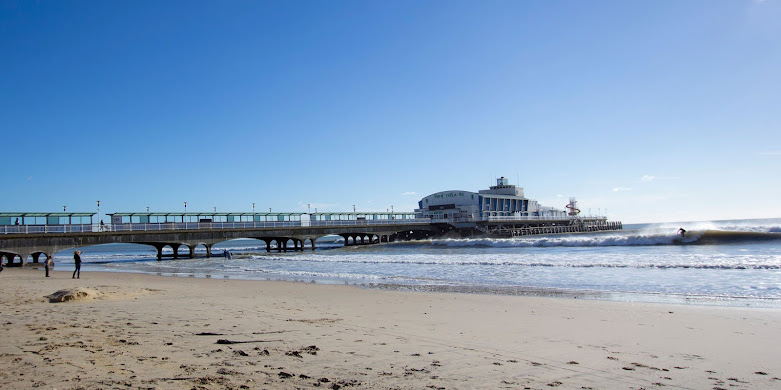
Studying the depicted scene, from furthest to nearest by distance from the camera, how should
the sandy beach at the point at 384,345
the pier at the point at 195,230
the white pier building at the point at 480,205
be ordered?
the white pier building at the point at 480,205 → the pier at the point at 195,230 → the sandy beach at the point at 384,345

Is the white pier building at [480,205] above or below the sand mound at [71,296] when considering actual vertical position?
above

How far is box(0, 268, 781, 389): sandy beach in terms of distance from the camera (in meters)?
5.16

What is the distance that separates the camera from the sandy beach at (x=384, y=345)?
5160 mm

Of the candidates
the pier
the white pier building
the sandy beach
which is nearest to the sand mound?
the sandy beach

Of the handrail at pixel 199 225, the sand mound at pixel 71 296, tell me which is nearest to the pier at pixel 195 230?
the handrail at pixel 199 225

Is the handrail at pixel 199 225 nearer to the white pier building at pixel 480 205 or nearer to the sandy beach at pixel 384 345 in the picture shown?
the white pier building at pixel 480 205

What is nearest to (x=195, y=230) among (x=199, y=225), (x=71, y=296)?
(x=199, y=225)

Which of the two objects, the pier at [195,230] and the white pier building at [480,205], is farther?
the white pier building at [480,205]

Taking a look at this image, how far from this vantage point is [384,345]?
705cm

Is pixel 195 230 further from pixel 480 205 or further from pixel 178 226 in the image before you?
pixel 480 205

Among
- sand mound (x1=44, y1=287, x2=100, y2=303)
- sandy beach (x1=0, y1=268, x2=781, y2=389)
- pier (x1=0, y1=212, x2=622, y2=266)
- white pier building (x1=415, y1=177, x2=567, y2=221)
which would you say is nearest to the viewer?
sandy beach (x1=0, y1=268, x2=781, y2=389)

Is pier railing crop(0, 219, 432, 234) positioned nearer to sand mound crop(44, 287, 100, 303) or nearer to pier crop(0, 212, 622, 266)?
pier crop(0, 212, 622, 266)

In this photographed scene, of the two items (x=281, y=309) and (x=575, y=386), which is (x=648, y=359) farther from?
(x=281, y=309)

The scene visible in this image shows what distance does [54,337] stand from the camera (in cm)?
712
